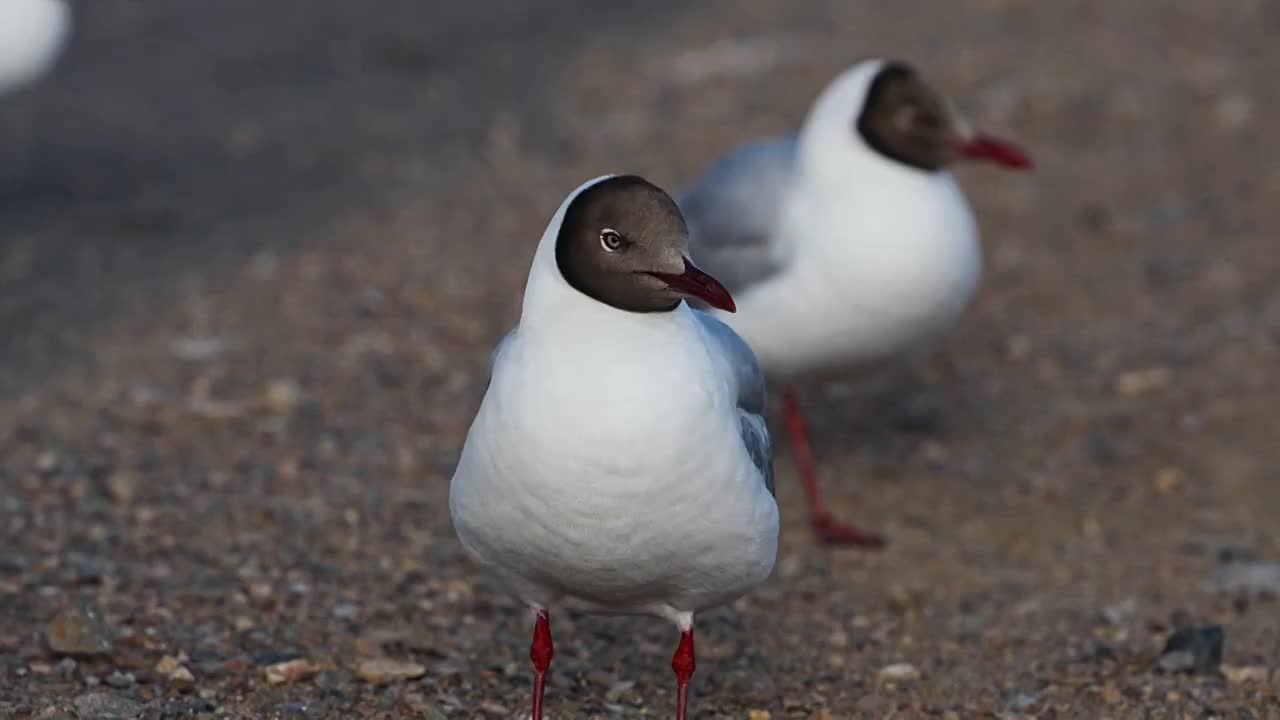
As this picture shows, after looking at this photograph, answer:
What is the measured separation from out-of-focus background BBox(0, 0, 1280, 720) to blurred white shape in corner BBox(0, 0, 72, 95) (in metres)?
0.99

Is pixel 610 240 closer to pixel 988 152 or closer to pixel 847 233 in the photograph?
pixel 847 233

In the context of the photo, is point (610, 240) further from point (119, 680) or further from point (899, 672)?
point (899, 672)

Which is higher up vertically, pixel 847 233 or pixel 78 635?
pixel 847 233

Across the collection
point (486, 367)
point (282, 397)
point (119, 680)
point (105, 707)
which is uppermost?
point (486, 367)

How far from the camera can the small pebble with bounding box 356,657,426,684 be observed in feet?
16.0

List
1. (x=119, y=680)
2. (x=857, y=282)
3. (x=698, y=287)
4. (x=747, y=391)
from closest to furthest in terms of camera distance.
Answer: (x=698, y=287) → (x=747, y=391) → (x=119, y=680) → (x=857, y=282)

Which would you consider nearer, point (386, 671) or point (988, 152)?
point (386, 671)

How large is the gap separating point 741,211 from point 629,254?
2673 mm

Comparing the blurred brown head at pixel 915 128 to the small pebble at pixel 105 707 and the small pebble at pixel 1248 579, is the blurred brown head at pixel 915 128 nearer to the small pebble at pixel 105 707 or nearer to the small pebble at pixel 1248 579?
the small pebble at pixel 1248 579

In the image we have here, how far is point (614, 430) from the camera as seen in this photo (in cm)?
384

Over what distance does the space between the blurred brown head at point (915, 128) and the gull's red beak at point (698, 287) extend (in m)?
2.82

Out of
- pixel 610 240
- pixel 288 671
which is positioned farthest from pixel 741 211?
pixel 610 240

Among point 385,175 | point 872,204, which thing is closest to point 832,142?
point 872,204

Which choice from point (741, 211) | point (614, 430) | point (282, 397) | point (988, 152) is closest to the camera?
point (614, 430)
